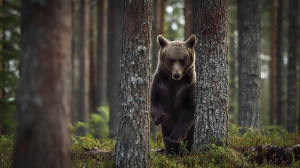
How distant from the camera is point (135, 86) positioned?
490 centimetres

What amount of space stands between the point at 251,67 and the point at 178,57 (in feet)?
10.8

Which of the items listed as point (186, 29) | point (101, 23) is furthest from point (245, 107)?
point (101, 23)

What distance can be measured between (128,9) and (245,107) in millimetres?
5700

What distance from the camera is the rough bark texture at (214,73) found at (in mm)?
5902

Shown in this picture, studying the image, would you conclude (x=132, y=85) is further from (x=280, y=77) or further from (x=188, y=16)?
(x=280, y=77)

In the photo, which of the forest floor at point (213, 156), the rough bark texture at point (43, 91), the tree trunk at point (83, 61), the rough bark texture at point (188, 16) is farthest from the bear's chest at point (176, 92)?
the tree trunk at point (83, 61)

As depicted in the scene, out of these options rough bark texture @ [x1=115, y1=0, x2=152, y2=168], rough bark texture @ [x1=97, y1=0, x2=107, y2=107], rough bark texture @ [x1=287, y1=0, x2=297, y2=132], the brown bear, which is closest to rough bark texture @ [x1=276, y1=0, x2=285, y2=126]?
rough bark texture @ [x1=287, y1=0, x2=297, y2=132]

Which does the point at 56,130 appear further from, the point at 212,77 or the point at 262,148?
the point at 262,148

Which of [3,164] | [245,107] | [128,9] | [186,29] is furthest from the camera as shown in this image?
[186,29]

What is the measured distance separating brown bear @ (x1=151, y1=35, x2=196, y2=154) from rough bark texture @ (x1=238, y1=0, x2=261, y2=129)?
2.67m

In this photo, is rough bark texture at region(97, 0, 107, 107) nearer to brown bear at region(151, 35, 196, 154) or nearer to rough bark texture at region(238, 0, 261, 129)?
rough bark texture at region(238, 0, 261, 129)

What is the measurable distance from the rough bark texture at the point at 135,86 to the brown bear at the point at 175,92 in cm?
187

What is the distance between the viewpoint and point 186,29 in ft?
33.9

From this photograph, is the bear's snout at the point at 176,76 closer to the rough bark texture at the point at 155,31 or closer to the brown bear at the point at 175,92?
the brown bear at the point at 175,92
